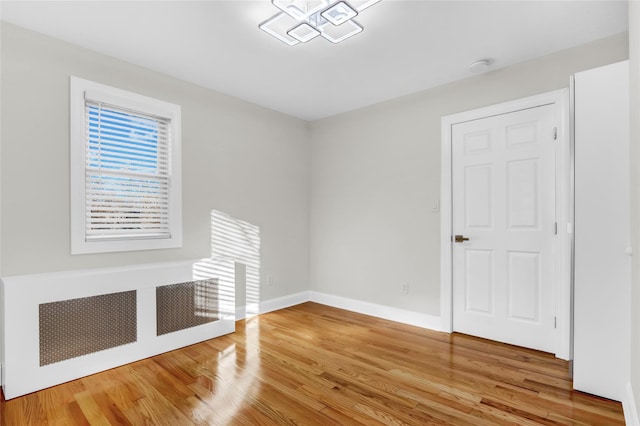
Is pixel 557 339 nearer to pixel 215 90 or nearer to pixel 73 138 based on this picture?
pixel 215 90

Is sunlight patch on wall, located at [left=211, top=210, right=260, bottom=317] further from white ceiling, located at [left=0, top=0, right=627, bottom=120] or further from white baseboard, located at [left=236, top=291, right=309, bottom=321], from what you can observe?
white ceiling, located at [left=0, top=0, right=627, bottom=120]

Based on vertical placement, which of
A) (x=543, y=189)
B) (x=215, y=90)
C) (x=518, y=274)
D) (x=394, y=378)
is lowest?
(x=394, y=378)

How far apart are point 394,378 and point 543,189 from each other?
206cm

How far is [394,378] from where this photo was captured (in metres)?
2.43

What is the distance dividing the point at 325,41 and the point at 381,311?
2.95 m

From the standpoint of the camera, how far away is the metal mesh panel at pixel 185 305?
9.48 ft

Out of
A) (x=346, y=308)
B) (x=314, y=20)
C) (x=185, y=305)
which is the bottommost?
(x=346, y=308)

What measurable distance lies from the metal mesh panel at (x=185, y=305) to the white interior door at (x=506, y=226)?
8.13 feet

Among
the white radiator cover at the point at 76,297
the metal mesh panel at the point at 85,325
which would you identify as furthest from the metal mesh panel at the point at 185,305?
the metal mesh panel at the point at 85,325

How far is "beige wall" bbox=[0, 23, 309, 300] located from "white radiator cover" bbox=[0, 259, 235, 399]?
307 millimetres

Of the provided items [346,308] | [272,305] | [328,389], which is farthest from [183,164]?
[346,308]

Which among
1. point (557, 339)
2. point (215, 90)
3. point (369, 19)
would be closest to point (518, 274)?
point (557, 339)

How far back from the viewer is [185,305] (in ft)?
10.0

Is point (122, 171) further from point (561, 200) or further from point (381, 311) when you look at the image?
point (561, 200)
